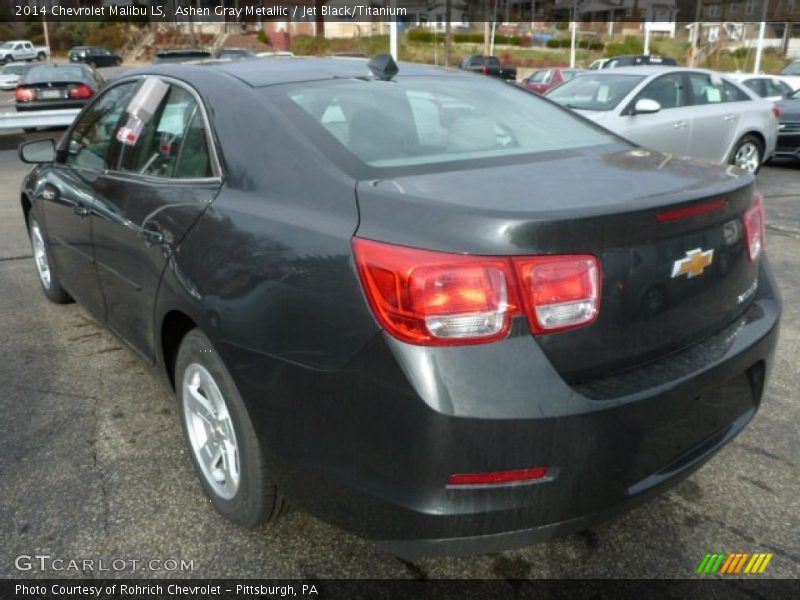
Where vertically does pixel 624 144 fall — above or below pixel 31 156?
above

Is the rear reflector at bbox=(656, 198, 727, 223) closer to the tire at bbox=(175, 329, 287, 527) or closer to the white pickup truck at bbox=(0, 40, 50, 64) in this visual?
the tire at bbox=(175, 329, 287, 527)

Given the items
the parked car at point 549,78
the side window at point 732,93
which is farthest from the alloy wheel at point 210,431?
the parked car at point 549,78

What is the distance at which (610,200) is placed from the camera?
187 cm

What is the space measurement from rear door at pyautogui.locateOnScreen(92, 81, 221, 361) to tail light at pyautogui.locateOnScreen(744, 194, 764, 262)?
1.69 meters

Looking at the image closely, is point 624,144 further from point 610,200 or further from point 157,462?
point 157,462

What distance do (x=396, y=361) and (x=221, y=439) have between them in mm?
972

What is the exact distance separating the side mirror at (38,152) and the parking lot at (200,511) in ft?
3.74

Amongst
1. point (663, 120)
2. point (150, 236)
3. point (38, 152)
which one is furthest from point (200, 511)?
point (663, 120)

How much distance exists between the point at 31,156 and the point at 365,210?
9.35 feet

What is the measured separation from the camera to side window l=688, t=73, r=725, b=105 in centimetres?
891

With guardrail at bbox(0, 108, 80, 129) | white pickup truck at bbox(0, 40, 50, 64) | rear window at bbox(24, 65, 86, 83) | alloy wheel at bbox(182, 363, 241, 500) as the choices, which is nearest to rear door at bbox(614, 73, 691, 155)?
alloy wheel at bbox(182, 363, 241, 500)

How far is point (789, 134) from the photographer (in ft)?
35.7

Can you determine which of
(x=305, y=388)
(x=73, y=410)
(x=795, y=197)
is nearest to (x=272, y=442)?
(x=305, y=388)

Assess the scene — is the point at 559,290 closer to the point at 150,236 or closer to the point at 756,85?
the point at 150,236
